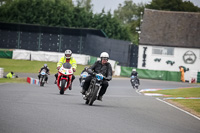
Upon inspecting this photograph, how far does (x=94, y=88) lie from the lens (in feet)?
45.2

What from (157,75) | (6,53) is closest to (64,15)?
(6,53)

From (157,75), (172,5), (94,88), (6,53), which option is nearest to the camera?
(94,88)

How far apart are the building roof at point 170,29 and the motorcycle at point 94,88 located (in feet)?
155

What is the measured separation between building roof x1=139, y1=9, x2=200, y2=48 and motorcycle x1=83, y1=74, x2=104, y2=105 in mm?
47228

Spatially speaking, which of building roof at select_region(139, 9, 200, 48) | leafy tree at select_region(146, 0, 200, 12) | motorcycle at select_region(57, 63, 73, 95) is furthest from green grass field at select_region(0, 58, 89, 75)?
leafy tree at select_region(146, 0, 200, 12)

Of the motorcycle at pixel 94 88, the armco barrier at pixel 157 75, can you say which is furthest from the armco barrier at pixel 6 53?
the motorcycle at pixel 94 88

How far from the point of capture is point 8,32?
2299 inches

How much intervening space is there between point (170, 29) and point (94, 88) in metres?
49.5

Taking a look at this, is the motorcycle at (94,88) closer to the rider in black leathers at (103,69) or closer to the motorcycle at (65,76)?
the rider in black leathers at (103,69)

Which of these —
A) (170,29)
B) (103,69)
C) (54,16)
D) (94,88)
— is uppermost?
(54,16)

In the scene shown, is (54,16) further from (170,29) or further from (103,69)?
(103,69)

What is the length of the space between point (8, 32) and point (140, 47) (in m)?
16.9

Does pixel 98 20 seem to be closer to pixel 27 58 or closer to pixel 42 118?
pixel 27 58

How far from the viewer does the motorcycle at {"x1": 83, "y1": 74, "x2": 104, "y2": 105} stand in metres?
13.8
